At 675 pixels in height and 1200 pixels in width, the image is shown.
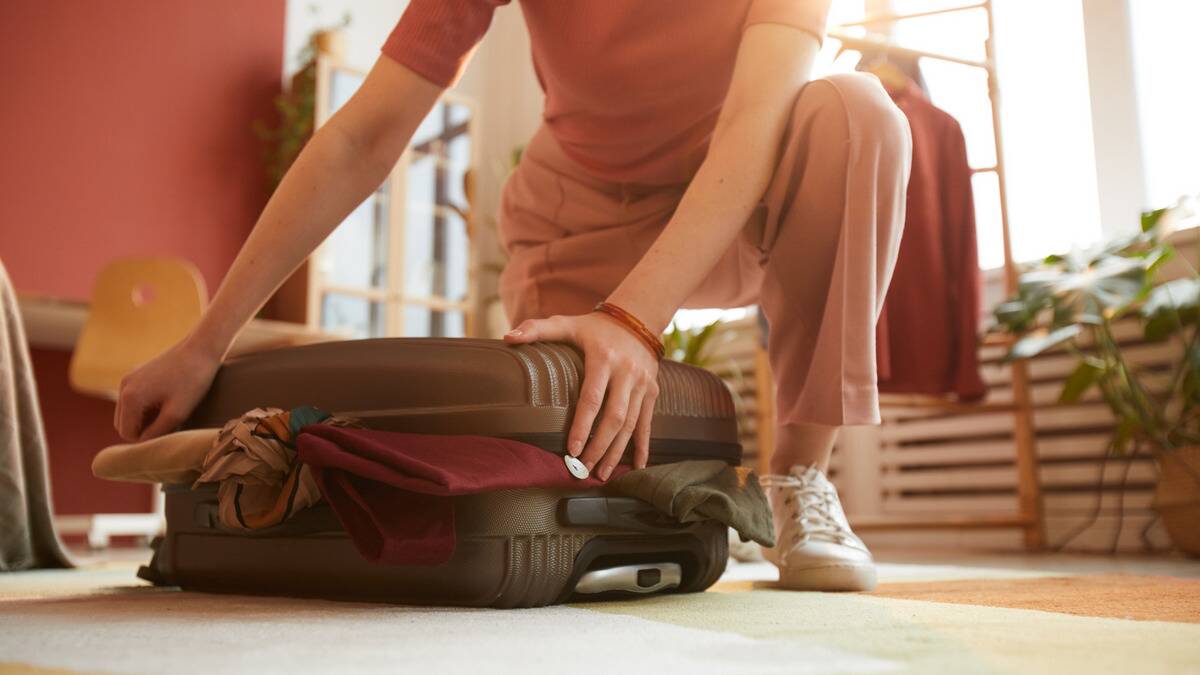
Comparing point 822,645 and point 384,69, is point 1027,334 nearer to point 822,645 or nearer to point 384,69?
point 384,69

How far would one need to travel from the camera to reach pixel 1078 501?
264 centimetres

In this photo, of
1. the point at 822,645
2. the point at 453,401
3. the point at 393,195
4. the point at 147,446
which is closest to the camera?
the point at 822,645

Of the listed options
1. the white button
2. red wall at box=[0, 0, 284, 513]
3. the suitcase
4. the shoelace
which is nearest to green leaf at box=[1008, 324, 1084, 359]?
the shoelace

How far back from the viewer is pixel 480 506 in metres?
0.79

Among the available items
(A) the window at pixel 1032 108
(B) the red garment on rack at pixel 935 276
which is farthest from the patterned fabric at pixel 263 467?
(A) the window at pixel 1032 108

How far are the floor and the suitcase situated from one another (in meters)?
0.02

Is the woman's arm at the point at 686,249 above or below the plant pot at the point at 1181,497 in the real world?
above

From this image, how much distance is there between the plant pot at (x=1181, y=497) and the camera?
207cm

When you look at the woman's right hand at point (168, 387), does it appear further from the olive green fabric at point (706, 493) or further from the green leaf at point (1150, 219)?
the green leaf at point (1150, 219)

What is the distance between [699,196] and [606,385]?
22 cm

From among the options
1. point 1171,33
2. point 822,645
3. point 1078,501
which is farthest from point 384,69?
point 1171,33

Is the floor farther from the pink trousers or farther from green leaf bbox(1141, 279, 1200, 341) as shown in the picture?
green leaf bbox(1141, 279, 1200, 341)

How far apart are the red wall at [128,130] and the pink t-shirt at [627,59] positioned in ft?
9.15

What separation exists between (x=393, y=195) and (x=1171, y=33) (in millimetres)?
2700
